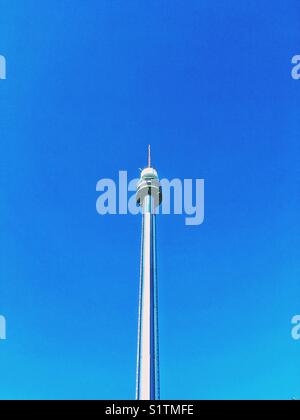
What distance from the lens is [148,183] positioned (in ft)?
307

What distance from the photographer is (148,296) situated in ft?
225

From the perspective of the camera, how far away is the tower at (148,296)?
57375 mm

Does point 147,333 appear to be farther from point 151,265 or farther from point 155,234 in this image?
point 155,234

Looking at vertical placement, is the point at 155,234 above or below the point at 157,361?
above

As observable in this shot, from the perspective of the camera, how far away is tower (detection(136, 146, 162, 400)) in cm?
5738

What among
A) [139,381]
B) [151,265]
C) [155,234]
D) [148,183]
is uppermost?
[148,183]
